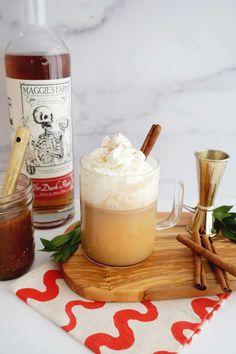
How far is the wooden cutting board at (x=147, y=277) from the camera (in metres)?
0.52

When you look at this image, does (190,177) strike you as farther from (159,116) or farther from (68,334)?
(68,334)

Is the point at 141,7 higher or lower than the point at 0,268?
higher

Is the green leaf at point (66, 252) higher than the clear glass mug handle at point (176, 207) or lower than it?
lower

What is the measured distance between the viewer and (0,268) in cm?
55

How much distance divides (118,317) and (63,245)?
17cm

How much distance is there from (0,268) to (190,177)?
497mm

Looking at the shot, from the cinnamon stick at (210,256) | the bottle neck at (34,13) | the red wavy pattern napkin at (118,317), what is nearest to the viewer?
the red wavy pattern napkin at (118,317)

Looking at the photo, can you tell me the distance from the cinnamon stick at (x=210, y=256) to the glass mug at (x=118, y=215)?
6cm

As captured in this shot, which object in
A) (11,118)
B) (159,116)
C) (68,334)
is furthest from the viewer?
(159,116)

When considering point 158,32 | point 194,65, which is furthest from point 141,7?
point 194,65

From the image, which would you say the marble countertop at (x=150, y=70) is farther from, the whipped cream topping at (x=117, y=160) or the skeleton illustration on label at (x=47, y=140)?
the whipped cream topping at (x=117, y=160)

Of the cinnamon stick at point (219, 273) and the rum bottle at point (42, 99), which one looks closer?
the cinnamon stick at point (219, 273)

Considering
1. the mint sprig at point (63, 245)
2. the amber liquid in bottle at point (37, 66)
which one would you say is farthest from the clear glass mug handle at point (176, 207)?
the amber liquid in bottle at point (37, 66)

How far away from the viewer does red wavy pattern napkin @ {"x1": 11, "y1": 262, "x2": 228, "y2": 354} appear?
0.44 meters
